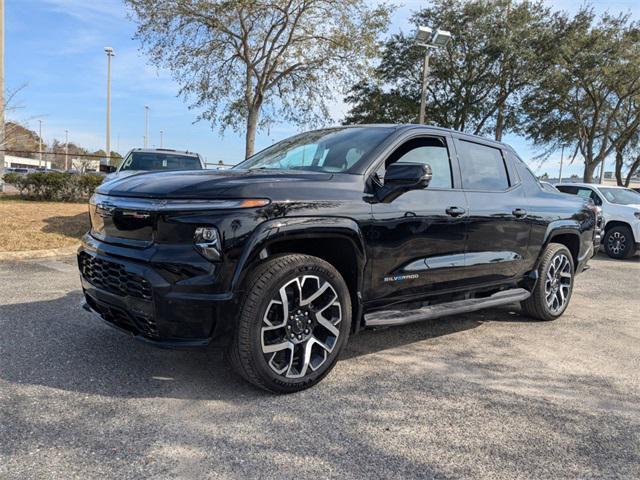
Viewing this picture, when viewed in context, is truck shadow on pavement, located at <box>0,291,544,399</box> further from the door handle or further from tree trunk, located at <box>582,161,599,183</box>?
tree trunk, located at <box>582,161,599,183</box>

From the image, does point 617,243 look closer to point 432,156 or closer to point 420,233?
point 432,156

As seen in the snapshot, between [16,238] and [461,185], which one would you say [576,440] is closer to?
[461,185]

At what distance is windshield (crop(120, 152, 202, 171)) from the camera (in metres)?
9.82

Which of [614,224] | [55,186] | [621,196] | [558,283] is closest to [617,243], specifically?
[614,224]

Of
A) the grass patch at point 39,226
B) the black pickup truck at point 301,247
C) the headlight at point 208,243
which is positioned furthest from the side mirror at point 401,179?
the grass patch at point 39,226

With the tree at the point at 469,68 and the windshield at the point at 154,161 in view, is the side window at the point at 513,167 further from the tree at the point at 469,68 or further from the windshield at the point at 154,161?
the tree at the point at 469,68

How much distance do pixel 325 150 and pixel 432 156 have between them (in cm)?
89

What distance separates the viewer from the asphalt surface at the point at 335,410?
95.4 inches

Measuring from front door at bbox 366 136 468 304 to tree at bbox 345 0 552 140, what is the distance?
17464 millimetres

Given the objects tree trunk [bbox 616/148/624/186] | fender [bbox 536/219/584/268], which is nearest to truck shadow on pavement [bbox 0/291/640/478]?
fender [bbox 536/219/584/268]

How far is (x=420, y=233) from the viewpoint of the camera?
3723mm

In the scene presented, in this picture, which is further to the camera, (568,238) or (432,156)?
(568,238)

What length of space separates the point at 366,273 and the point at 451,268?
0.93 m

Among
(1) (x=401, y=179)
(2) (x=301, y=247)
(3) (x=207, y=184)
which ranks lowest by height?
(2) (x=301, y=247)
